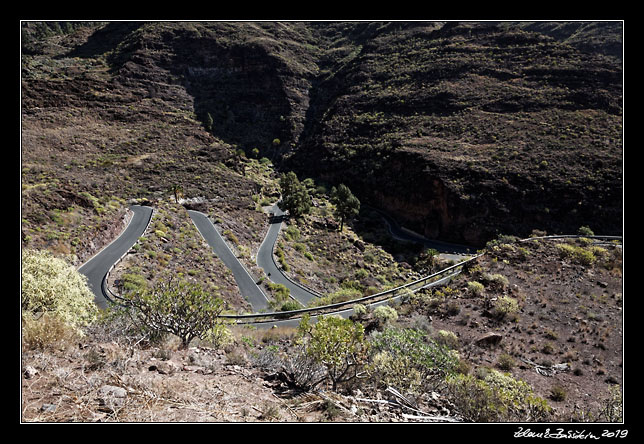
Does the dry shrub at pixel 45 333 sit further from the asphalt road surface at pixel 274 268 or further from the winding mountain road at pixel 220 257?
the asphalt road surface at pixel 274 268

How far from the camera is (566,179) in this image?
3981 centimetres

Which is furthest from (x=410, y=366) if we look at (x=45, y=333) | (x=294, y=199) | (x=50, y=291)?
(x=294, y=199)

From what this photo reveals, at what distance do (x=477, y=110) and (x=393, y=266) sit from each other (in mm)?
38431

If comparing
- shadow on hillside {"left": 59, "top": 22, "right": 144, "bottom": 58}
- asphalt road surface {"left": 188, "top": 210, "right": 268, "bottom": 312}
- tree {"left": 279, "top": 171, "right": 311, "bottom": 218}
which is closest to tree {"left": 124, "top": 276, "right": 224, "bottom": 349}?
asphalt road surface {"left": 188, "top": 210, "right": 268, "bottom": 312}

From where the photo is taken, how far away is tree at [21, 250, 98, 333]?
20.6 ft

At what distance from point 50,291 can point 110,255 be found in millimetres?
15558

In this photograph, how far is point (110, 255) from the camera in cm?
1966

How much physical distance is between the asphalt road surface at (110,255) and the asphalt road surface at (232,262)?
472 cm

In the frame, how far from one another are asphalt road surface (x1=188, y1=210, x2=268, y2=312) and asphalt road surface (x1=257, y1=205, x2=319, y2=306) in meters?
2.34

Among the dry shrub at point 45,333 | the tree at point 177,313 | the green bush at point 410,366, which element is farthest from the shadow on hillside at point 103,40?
the green bush at point 410,366

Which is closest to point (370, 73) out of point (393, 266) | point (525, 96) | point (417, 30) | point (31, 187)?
point (417, 30)

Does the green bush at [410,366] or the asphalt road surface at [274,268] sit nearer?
the green bush at [410,366]

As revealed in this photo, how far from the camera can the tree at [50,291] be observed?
6.29 meters

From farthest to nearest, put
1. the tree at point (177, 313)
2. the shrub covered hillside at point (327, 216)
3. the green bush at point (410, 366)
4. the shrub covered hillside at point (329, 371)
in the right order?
the tree at point (177, 313) → the green bush at point (410, 366) → the shrub covered hillside at point (327, 216) → the shrub covered hillside at point (329, 371)
